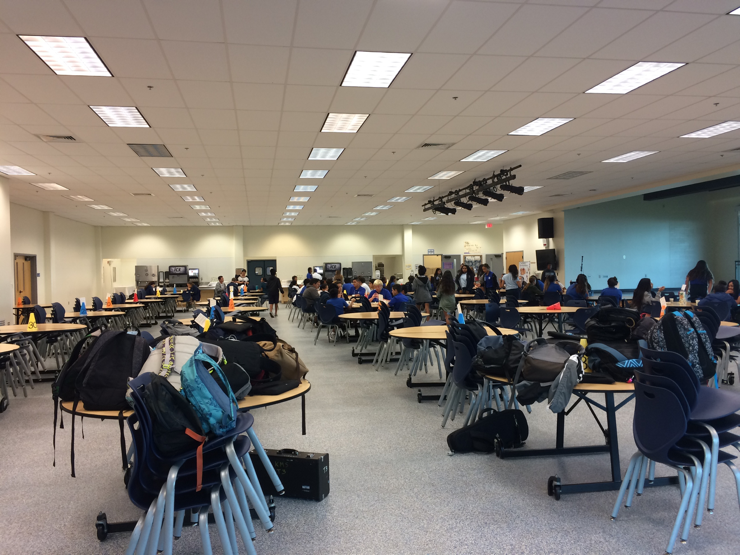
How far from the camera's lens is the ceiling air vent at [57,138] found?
7.18 metres

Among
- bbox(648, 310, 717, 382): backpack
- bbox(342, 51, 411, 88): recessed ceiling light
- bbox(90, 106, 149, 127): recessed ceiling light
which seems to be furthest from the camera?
bbox(90, 106, 149, 127): recessed ceiling light

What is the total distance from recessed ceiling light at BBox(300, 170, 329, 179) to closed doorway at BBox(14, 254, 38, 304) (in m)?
9.43

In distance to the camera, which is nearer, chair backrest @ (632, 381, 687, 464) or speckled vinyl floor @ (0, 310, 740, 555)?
chair backrest @ (632, 381, 687, 464)

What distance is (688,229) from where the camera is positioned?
18.2 meters

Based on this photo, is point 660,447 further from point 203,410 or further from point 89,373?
point 89,373

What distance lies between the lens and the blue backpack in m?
2.15

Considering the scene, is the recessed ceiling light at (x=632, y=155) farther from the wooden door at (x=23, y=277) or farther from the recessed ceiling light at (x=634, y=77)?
the wooden door at (x=23, y=277)

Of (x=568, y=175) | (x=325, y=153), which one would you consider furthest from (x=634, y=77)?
(x=568, y=175)

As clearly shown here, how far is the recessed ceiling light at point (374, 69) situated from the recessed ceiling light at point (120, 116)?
280 centimetres

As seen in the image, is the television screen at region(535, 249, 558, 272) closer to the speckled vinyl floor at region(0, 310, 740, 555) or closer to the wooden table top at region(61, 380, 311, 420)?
the speckled vinyl floor at region(0, 310, 740, 555)

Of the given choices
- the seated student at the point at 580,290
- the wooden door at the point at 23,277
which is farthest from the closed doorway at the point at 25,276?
the seated student at the point at 580,290

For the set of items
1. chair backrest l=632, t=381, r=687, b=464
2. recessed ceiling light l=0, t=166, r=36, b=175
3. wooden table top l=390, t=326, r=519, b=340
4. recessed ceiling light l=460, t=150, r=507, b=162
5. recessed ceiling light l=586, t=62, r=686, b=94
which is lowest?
chair backrest l=632, t=381, r=687, b=464

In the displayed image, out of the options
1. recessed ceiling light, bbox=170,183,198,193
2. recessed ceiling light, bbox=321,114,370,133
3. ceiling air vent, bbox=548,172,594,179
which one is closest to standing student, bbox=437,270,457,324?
recessed ceiling light, bbox=321,114,370,133

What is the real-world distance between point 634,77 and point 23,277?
16.1 meters
